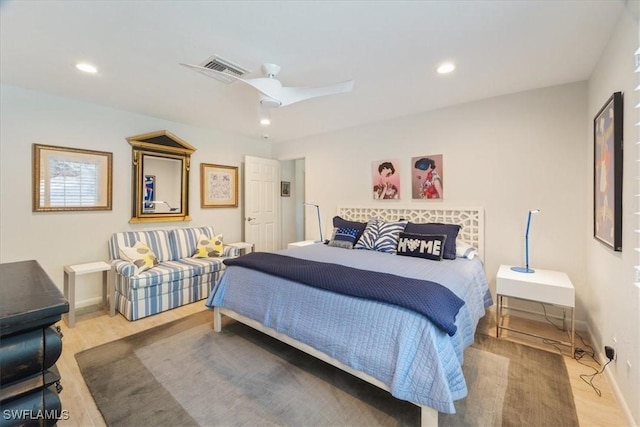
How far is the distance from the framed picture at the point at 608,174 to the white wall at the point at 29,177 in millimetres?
4654

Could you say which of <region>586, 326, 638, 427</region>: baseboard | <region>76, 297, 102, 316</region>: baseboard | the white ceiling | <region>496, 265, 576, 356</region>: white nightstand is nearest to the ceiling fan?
the white ceiling

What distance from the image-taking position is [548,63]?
94.4 inches

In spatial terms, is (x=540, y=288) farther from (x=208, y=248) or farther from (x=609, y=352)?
(x=208, y=248)

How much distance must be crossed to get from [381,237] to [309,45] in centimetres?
218

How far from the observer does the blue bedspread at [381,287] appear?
1620mm

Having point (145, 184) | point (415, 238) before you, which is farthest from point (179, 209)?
point (415, 238)

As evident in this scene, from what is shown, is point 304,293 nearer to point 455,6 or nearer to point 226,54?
point 226,54

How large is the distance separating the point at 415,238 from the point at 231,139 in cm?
347

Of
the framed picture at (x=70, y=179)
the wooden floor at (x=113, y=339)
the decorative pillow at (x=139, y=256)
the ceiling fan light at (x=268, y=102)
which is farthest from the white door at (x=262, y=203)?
the ceiling fan light at (x=268, y=102)

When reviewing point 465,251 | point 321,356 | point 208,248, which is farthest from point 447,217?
point 208,248

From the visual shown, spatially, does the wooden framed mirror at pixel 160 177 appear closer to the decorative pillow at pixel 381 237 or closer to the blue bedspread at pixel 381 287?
the blue bedspread at pixel 381 287

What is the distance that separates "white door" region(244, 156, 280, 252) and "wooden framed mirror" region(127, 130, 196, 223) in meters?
0.97

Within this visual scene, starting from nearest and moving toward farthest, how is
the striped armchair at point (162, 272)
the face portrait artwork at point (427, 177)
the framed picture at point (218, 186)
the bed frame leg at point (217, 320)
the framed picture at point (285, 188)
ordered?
1. the bed frame leg at point (217, 320)
2. the striped armchair at point (162, 272)
3. the face portrait artwork at point (427, 177)
4. the framed picture at point (218, 186)
5. the framed picture at point (285, 188)

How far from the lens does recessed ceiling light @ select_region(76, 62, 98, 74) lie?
2.41 metres
